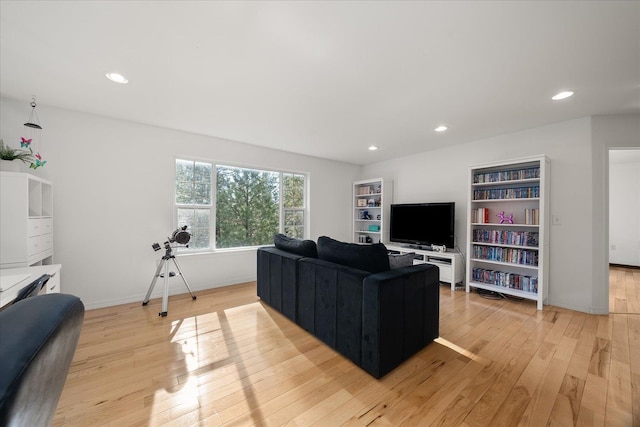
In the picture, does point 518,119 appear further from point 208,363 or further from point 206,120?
point 208,363

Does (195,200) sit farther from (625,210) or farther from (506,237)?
(625,210)

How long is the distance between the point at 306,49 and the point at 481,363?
2.86m

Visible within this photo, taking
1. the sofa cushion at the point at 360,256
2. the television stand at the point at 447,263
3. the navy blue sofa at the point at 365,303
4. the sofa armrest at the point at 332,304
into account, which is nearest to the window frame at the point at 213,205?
the navy blue sofa at the point at 365,303

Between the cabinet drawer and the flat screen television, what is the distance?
4954 millimetres

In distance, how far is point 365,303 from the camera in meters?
1.90

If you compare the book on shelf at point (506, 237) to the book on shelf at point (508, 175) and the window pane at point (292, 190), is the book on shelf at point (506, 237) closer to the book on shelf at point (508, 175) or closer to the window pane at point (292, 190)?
the book on shelf at point (508, 175)

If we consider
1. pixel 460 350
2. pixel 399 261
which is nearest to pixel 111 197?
pixel 399 261

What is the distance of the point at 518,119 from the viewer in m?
3.18

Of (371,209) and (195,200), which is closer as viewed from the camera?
(195,200)

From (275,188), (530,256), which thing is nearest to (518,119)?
(530,256)

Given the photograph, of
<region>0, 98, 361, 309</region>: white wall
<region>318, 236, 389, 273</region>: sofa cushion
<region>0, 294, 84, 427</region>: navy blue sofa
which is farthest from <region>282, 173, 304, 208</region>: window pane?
<region>0, 294, 84, 427</region>: navy blue sofa

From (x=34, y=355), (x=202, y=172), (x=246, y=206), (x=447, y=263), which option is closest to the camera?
(x=34, y=355)

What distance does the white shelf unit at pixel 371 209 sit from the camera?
17.2 feet

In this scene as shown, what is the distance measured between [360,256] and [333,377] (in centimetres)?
95
